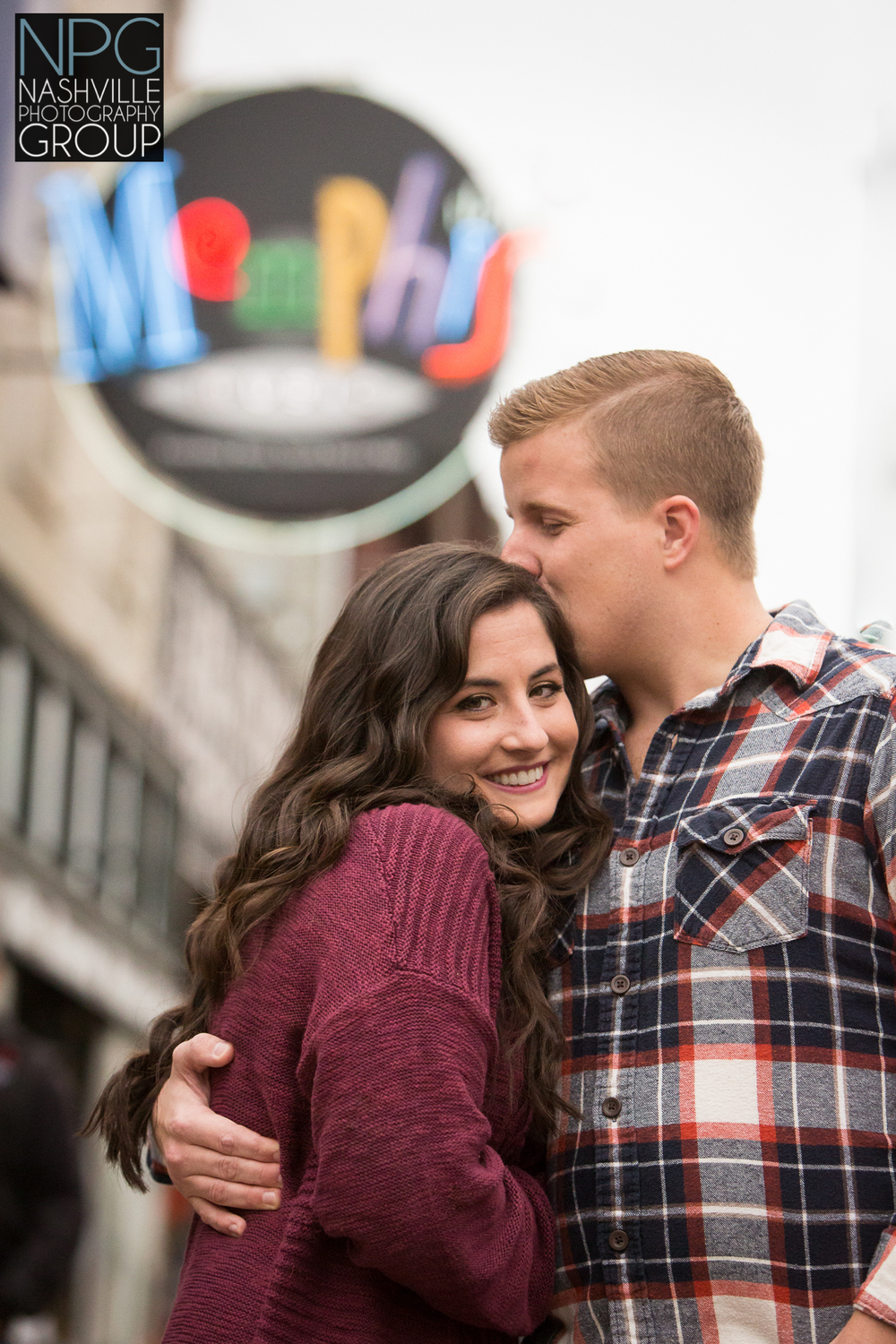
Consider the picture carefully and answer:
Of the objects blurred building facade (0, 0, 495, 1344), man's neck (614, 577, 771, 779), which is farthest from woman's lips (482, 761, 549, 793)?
blurred building facade (0, 0, 495, 1344)

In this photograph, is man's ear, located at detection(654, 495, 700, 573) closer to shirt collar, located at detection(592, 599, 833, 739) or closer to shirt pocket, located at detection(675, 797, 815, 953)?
shirt collar, located at detection(592, 599, 833, 739)

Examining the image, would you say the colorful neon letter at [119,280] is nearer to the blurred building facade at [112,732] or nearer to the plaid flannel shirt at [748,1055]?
the blurred building facade at [112,732]

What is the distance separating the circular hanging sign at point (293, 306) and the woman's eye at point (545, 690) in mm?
1736

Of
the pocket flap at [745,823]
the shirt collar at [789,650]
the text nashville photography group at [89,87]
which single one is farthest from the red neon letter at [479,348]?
the pocket flap at [745,823]

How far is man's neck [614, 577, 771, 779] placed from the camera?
2422 mm

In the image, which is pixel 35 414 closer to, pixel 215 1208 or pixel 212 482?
pixel 212 482

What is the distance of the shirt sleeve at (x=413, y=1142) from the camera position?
1640 millimetres

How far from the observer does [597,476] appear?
2461mm

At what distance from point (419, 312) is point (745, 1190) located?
113 inches

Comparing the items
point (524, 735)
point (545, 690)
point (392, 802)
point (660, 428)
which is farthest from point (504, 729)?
point (660, 428)

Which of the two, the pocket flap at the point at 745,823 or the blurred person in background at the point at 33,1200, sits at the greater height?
the pocket flap at the point at 745,823

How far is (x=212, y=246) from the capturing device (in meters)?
4.14

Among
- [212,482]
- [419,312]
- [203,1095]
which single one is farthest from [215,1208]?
→ [419,312]

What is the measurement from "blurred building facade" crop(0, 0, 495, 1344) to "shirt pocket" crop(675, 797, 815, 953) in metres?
3.65
